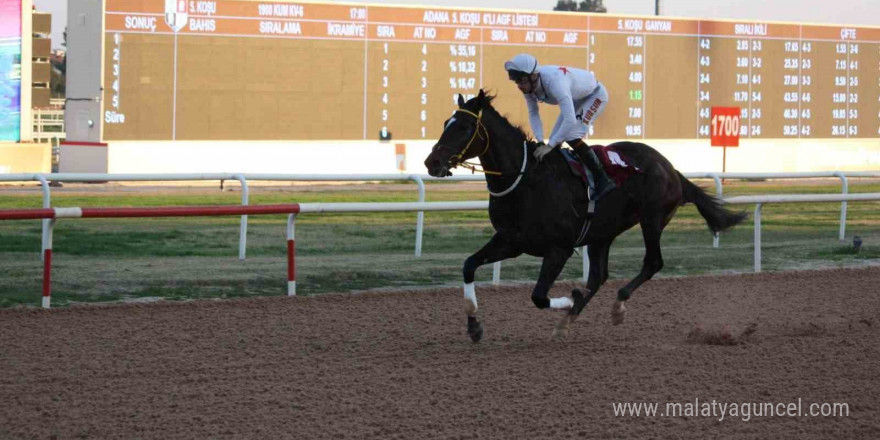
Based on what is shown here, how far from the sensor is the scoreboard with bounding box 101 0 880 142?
2097cm

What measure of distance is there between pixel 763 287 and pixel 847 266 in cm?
181

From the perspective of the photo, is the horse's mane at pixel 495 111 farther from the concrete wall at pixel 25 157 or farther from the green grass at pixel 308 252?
the concrete wall at pixel 25 157

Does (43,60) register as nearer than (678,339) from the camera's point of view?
No

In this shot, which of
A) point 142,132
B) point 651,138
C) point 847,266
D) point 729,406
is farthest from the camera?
point 651,138

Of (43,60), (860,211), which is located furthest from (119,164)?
(860,211)

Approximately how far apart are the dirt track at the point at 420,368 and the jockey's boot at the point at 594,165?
0.79m

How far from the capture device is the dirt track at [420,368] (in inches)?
155

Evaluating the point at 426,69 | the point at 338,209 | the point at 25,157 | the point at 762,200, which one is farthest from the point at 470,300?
the point at 426,69

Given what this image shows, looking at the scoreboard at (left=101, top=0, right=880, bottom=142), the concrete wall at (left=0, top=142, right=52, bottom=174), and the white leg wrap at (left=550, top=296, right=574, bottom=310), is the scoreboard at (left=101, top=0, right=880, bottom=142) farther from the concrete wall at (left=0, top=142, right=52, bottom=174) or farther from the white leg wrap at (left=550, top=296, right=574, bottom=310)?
the white leg wrap at (left=550, top=296, right=574, bottom=310)

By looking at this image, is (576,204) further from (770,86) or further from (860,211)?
(770,86)

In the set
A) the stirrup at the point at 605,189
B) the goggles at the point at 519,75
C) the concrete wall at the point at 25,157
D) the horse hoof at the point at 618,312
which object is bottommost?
the horse hoof at the point at 618,312

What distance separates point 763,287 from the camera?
8227 mm

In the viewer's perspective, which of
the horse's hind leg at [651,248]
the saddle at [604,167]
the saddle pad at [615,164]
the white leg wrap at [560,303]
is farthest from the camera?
the horse's hind leg at [651,248]

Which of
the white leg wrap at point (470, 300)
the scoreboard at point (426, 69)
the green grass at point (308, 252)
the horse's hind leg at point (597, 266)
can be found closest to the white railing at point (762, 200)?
the green grass at point (308, 252)
